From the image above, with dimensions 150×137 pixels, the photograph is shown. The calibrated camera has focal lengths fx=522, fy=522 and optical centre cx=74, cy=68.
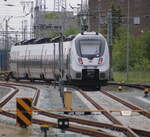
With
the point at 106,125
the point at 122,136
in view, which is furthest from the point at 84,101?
the point at 122,136

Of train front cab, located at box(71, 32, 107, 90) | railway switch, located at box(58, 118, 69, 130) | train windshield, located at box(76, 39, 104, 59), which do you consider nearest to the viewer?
railway switch, located at box(58, 118, 69, 130)

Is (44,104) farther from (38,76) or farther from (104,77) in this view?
(38,76)

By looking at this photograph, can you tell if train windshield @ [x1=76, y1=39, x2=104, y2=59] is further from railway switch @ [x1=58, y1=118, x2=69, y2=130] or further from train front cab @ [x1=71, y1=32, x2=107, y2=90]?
railway switch @ [x1=58, y1=118, x2=69, y2=130]

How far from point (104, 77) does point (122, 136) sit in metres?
17.3

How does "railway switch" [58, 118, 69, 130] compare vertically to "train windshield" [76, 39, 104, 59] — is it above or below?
below

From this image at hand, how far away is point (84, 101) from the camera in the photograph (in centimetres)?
2347

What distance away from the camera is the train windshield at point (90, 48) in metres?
29.3

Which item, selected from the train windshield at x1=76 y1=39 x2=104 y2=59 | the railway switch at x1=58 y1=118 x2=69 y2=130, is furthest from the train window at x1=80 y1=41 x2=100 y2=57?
the railway switch at x1=58 y1=118 x2=69 y2=130

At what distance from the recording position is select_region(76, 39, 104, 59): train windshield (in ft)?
96.2

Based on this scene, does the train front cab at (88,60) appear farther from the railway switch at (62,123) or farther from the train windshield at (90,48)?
the railway switch at (62,123)

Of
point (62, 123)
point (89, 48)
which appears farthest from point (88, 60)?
point (62, 123)

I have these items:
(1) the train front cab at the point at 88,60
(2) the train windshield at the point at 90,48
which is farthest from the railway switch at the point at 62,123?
(2) the train windshield at the point at 90,48

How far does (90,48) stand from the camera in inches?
1162

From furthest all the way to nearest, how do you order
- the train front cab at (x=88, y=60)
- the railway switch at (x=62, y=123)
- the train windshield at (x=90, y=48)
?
the train windshield at (x=90, y=48)
the train front cab at (x=88, y=60)
the railway switch at (x=62, y=123)
